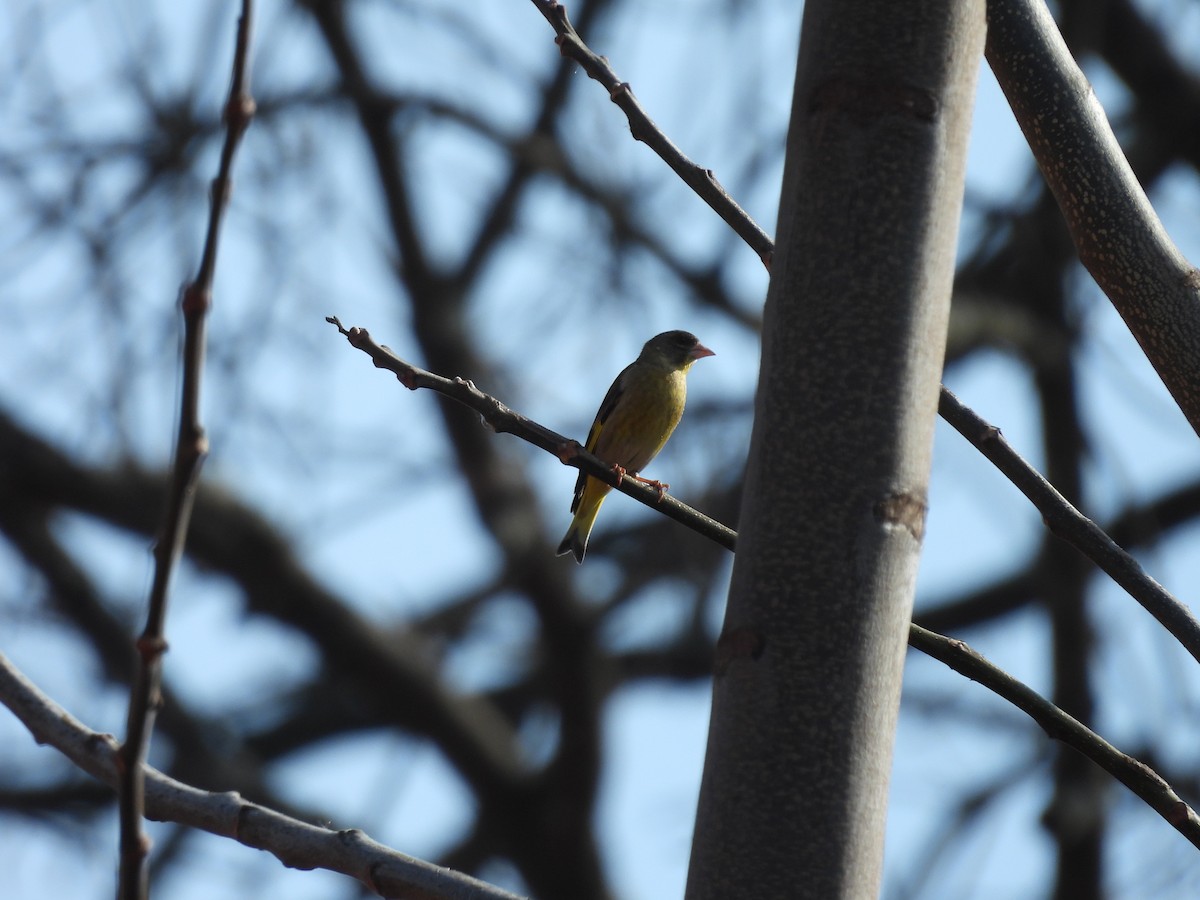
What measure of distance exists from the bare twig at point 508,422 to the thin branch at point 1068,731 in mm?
369

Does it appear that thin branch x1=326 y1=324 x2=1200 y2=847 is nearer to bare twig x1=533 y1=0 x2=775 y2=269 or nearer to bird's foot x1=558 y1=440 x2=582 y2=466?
bird's foot x1=558 y1=440 x2=582 y2=466

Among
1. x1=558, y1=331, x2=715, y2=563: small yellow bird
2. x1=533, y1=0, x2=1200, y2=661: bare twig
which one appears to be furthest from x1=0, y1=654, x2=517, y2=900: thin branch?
x1=558, y1=331, x2=715, y2=563: small yellow bird

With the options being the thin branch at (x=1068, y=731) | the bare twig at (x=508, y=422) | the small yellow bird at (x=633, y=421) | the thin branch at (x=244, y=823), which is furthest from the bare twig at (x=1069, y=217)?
the small yellow bird at (x=633, y=421)

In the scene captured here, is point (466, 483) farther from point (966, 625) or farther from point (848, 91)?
point (848, 91)

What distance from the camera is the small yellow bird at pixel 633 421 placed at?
6793 millimetres

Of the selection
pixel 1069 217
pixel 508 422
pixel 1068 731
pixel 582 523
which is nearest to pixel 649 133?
pixel 508 422

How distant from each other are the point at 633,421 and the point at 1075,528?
4498mm

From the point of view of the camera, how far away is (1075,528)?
7.75 feet

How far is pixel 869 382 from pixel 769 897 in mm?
607

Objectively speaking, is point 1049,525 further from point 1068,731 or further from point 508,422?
point 508,422

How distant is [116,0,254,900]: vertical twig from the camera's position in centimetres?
127

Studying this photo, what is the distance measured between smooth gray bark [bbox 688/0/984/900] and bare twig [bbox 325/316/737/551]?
52cm

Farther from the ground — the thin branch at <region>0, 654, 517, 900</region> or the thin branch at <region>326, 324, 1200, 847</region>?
the thin branch at <region>326, 324, 1200, 847</region>

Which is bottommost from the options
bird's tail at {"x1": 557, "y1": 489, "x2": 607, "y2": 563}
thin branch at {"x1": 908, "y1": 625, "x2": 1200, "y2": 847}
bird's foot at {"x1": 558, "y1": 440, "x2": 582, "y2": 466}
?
thin branch at {"x1": 908, "y1": 625, "x2": 1200, "y2": 847}
